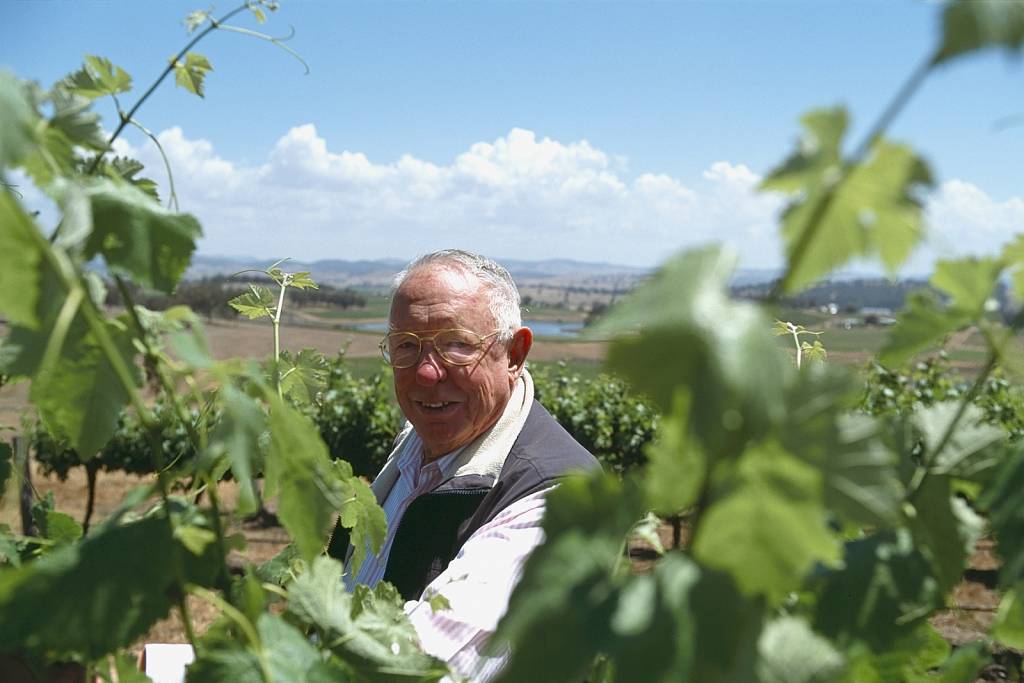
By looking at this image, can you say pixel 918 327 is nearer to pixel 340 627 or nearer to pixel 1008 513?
pixel 1008 513

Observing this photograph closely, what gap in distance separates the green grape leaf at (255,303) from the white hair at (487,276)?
1078 millimetres

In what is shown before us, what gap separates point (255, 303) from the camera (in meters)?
1.97

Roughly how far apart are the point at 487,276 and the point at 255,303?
1244 millimetres

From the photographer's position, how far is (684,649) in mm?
513

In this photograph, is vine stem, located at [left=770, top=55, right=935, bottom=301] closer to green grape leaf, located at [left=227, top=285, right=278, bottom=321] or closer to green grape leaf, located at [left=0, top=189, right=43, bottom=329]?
green grape leaf, located at [left=0, top=189, right=43, bottom=329]

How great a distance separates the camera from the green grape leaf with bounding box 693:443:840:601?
49cm

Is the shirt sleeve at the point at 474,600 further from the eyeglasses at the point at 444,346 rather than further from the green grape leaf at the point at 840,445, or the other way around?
Result: the green grape leaf at the point at 840,445

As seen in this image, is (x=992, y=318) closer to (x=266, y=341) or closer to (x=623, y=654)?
(x=623, y=654)

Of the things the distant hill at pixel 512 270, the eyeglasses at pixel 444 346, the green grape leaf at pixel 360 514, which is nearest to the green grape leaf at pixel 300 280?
the green grape leaf at pixel 360 514

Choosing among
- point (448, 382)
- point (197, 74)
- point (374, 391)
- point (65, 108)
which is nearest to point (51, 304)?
point (65, 108)

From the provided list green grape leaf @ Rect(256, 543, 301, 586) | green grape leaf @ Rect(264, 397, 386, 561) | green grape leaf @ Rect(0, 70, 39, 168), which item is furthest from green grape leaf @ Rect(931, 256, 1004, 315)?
green grape leaf @ Rect(256, 543, 301, 586)

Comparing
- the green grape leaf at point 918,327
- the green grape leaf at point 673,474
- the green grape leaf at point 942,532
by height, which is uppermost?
the green grape leaf at point 918,327

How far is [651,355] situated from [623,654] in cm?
18

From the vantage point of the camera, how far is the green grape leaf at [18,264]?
2.15 ft
